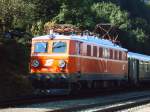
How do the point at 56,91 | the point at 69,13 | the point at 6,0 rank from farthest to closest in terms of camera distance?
the point at 69,13
the point at 6,0
the point at 56,91

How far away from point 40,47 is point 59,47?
1052 millimetres

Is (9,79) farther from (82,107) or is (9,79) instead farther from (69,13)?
(69,13)

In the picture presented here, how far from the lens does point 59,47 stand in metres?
25.0

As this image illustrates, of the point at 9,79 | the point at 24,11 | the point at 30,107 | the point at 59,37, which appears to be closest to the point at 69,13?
the point at 24,11

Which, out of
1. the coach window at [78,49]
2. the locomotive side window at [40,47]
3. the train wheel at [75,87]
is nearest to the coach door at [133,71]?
the train wheel at [75,87]

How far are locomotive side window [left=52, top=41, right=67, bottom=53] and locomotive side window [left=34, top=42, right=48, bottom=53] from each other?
47 cm

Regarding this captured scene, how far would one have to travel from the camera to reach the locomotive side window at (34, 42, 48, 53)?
25359 millimetres

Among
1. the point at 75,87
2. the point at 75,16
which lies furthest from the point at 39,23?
the point at 75,87

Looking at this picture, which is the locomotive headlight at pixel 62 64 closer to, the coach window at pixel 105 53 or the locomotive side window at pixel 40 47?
the locomotive side window at pixel 40 47

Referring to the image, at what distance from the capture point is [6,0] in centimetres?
3150

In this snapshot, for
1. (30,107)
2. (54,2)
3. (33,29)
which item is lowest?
(30,107)

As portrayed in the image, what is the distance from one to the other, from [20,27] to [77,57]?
19302 millimetres

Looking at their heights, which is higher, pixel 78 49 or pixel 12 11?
pixel 12 11

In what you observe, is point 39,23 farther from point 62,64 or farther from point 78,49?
point 62,64
